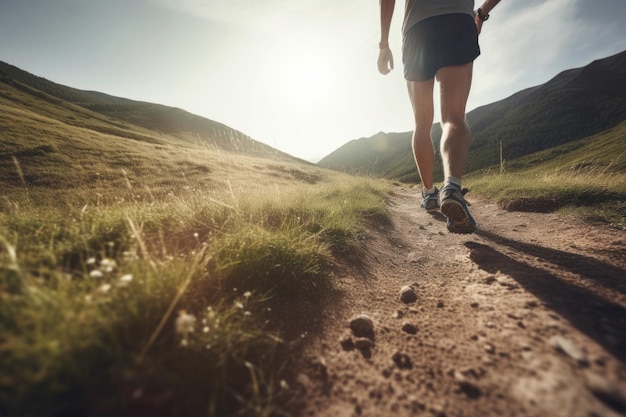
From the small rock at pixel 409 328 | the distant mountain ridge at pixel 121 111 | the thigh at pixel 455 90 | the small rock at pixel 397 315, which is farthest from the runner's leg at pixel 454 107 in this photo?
the distant mountain ridge at pixel 121 111

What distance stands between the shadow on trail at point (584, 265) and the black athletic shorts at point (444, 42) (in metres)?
2.17

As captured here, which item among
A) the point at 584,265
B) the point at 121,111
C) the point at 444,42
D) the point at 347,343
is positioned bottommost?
the point at 347,343

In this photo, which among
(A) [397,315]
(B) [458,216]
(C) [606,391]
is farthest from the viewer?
(B) [458,216]

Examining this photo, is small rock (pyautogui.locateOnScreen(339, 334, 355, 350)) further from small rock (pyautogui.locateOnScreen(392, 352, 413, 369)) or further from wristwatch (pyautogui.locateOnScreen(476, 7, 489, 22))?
wristwatch (pyautogui.locateOnScreen(476, 7, 489, 22))

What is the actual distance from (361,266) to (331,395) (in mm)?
1660

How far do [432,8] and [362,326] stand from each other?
3.64 metres

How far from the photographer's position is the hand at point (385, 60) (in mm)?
4080

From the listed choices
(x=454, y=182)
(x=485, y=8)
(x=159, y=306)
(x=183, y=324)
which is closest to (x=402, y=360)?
(x=183, y=324)

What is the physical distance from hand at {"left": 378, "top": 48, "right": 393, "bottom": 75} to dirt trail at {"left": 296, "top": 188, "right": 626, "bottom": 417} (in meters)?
3.22

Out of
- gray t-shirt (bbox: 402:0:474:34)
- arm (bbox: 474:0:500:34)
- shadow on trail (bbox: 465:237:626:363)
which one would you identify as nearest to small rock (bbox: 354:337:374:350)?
shadow on trail (bbox: 465:237:626:363)

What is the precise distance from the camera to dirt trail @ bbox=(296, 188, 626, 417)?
3.32 feet

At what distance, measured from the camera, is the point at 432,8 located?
122 inches

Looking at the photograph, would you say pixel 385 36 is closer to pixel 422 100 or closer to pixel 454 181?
pixel 422 100

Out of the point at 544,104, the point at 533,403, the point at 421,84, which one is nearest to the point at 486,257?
the point at 533,403
